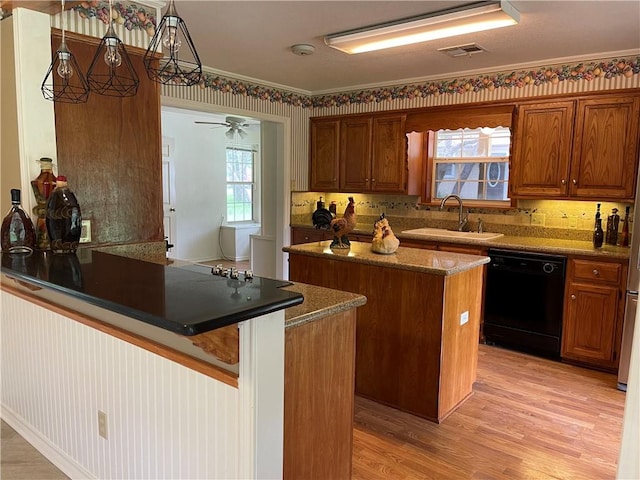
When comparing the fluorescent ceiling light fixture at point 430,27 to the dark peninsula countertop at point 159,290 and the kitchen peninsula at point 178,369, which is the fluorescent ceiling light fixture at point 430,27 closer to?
the kitchen peninsula at point 178,369

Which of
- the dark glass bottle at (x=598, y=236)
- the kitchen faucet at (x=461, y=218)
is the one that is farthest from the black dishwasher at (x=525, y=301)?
the kitchen faucet at (x=461, y=218)

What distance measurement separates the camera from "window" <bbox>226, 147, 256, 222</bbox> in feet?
28.2

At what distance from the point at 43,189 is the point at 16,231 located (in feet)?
0.76

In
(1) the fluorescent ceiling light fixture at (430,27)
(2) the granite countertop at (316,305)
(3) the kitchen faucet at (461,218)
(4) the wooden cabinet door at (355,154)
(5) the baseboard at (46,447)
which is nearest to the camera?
(2) the granite countertop at (316,305)

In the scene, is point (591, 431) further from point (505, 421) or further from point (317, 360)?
point (317, 360)

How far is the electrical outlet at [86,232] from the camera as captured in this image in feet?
8.04

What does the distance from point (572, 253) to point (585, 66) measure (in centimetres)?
154

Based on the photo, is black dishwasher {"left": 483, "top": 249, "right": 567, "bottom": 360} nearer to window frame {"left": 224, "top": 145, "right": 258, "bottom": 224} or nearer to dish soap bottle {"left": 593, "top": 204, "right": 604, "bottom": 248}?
dish soap bottle {"left": 593, "top": 204, "right": 604, "bottom": 248}

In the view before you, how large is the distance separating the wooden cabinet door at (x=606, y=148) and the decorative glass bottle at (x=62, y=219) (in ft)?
12.0

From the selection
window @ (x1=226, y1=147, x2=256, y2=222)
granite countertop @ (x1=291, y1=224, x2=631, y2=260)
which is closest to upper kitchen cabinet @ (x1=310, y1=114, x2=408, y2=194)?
granite countertop @ (x1=291, y1=224, x2=631, y2=260)

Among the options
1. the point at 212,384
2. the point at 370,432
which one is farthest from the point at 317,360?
the point at 370,432

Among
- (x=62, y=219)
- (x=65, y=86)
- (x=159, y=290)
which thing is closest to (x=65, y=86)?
(x=65, y=86)

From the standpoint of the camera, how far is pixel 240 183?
8750mm

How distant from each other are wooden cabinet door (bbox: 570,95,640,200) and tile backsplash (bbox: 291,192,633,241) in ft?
0.96
